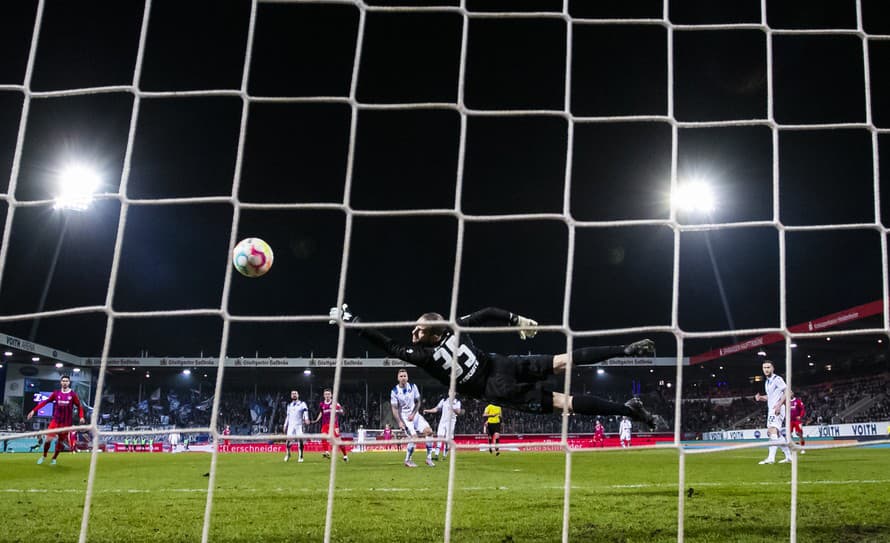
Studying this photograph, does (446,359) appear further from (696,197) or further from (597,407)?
(696,197)

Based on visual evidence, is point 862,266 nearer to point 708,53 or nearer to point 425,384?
point 708,53

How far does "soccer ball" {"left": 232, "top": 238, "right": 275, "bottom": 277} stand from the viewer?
5.02 m

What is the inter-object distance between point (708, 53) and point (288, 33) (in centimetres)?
917

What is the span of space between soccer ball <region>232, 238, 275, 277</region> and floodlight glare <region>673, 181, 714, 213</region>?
1818 centimetres

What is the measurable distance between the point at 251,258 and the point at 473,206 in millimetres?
20554

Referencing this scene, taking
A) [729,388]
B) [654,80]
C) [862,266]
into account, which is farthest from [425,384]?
[654,80]

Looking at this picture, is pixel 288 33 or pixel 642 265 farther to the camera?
pixel 642 265

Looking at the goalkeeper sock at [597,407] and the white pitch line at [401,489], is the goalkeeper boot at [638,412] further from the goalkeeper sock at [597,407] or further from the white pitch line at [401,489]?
the white pitch line at [401,489]

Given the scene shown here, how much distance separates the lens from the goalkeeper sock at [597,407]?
567 cm

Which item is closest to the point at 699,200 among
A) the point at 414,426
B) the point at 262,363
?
the point at 414,426

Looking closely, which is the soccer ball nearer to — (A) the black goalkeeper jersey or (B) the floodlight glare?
(A) the black goalkeeper jersey

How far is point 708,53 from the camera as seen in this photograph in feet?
52.3

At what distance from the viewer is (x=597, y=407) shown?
5.69m

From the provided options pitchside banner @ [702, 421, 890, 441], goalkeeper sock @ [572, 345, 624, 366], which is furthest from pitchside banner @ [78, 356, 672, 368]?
goalkeeper sock @ [572, 345, 624, 366]
